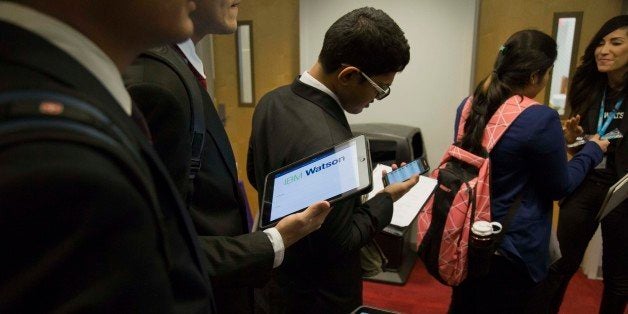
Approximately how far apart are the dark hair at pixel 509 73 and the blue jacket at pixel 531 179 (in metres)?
0.11

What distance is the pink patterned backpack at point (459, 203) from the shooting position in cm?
144

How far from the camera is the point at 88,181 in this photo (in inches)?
12.6

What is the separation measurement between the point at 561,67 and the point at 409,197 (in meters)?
1.80

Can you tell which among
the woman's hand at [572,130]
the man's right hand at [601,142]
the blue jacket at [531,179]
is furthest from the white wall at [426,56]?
the blue jacket at [531,179]

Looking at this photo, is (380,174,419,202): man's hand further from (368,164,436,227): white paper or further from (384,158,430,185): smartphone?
(368,164,436,227): white paper

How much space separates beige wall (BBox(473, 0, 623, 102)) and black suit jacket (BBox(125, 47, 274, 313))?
2.28m

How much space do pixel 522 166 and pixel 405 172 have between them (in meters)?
0.43

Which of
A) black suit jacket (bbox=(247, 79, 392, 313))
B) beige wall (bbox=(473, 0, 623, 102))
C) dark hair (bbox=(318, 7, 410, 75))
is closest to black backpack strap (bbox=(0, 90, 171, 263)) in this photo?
black suit jacket (bbox=(247, 79, 392, 313))

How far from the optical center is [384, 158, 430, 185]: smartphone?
1323 millimetres

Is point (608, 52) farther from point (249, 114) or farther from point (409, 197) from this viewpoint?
point (249, 114)

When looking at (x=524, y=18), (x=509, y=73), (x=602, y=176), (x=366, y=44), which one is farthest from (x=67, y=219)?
(x=524, y=18)

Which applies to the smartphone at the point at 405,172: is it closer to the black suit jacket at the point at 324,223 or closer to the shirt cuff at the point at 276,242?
the black suit jacket at the point at 324,223

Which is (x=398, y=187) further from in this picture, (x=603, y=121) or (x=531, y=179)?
(x=603, y=121)

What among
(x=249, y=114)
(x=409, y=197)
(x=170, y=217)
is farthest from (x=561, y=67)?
(x=170, y=217)
